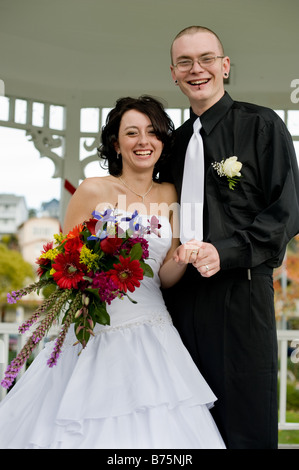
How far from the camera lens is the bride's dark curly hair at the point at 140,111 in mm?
3027

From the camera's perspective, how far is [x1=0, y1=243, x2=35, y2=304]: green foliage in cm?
1537

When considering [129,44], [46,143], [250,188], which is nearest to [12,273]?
[46,143]

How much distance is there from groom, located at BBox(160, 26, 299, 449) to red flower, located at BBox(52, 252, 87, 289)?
51 centimetres

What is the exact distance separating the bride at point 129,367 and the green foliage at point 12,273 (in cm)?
1249

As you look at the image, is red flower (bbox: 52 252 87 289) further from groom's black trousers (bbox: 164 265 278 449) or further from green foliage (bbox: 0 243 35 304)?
green foliage (bbox: 0 243 35 304)

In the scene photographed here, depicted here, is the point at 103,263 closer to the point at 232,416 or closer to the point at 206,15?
the point at 232,416

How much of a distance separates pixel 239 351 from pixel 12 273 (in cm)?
1331

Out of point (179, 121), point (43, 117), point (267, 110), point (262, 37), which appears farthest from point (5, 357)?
point (262, 37)

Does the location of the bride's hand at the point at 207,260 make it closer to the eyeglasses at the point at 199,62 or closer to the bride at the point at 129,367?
the bride at the point at 129,367

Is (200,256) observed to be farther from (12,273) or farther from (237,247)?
(12,273)

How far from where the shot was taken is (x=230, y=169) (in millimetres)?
2779

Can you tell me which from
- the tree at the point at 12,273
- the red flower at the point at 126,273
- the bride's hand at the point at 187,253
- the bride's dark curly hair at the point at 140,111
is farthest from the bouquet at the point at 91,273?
the tree at the point at 12,273

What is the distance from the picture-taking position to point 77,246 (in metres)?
2.53
